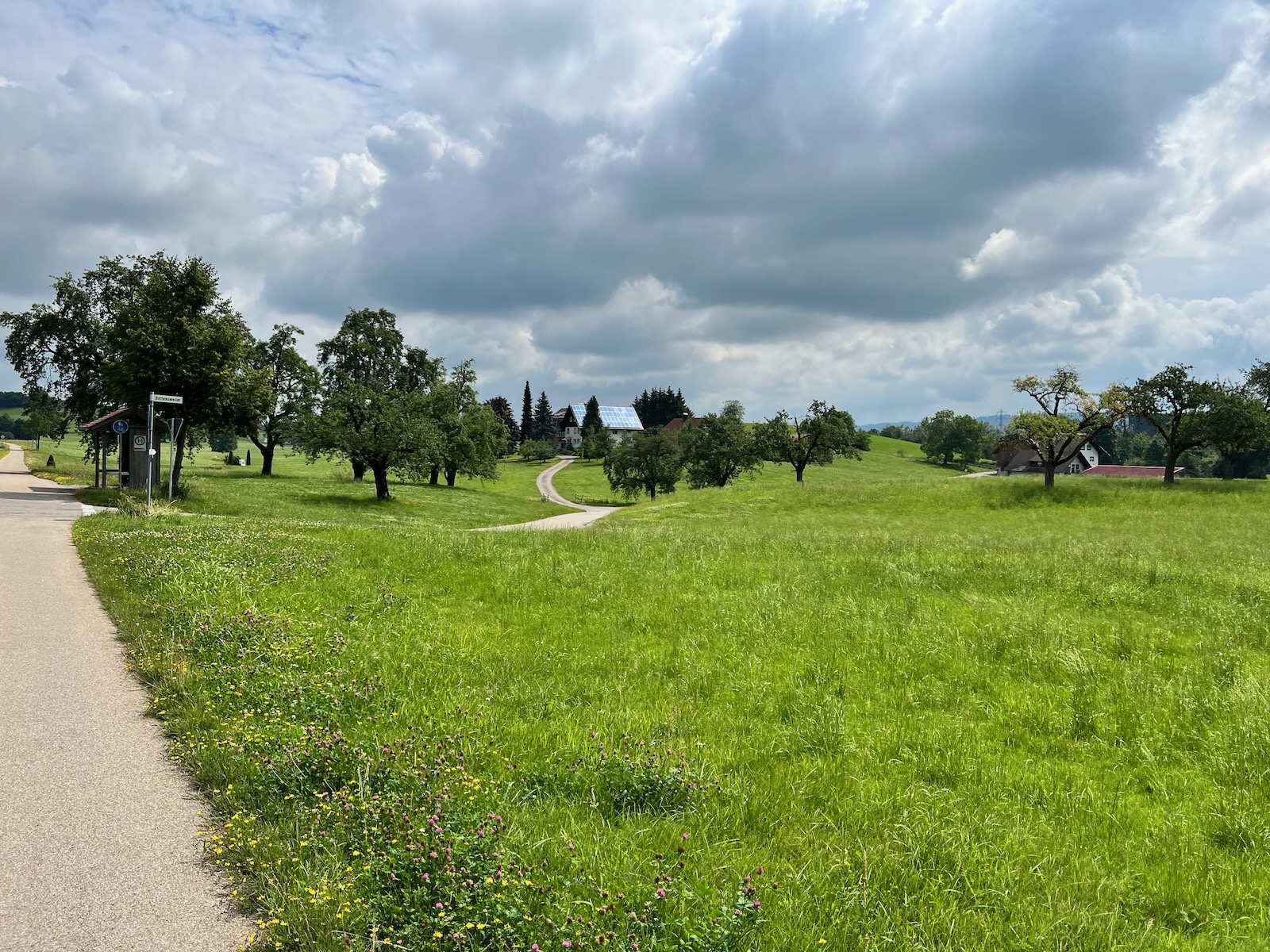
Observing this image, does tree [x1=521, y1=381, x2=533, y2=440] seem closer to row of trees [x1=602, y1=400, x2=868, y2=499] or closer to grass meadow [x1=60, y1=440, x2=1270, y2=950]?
row of trees [x1=602, y1=400, x2=868, y2=499]

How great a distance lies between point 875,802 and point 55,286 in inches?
2354

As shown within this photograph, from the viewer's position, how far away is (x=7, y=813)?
494cm

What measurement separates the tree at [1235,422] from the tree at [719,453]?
39.5 m

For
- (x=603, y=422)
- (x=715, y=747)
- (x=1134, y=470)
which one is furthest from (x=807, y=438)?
(x=603, y=422)

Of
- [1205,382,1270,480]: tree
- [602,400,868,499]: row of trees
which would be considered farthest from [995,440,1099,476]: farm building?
[1205,382,1270,480]: tree

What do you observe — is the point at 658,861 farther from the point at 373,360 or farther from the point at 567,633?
the point at 373,360

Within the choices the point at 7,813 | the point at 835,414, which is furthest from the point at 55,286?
A: the point at 835,414

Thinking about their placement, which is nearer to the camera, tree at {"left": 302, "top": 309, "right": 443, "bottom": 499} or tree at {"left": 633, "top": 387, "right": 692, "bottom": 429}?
tree at {"left": 302, "top": 309, "right": 443, "bottom": 499}

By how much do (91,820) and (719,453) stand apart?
7419 centimetres

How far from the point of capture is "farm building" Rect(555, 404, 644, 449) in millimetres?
177125

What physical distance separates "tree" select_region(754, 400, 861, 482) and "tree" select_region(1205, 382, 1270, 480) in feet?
96.8

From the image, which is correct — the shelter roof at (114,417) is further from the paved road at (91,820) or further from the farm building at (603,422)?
the farm building at (603,422)

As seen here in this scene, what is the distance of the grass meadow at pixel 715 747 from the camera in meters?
4.02

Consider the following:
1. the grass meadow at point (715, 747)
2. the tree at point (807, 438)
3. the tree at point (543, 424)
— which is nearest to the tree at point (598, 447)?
the tree at point (543, 424)
